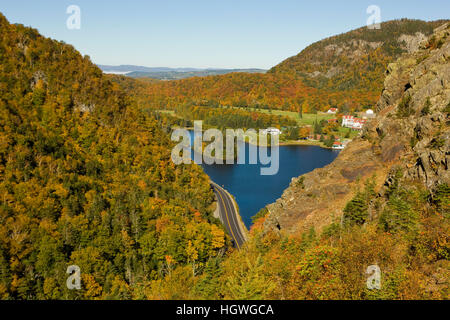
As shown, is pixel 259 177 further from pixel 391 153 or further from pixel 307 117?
pixel 307 117

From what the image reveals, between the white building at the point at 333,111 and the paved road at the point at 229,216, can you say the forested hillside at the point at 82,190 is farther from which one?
the white building at the point at 333,111

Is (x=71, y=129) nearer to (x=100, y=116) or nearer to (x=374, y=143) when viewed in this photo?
(x=100, y=116)

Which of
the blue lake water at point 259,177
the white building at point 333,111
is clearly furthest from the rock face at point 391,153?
the white building at point 333,111

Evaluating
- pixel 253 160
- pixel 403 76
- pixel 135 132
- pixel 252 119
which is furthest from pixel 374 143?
pixel 252 119

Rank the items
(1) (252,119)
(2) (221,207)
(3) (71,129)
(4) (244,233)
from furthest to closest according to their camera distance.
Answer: (1) (252,119), (2) (221,207), (3) (71,129), (4) (244,233)

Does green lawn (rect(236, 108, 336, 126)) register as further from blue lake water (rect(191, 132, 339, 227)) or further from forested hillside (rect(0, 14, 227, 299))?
forested hillside (rect(0, 14, 227, 299))
